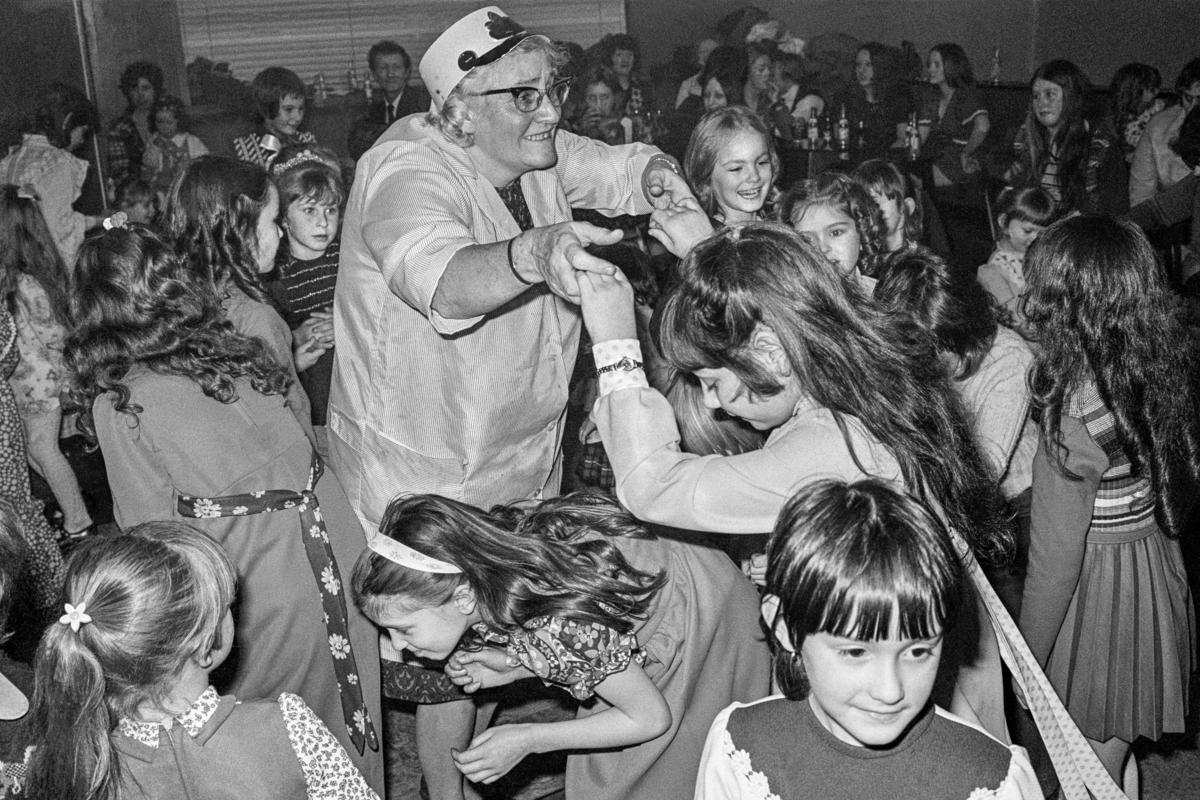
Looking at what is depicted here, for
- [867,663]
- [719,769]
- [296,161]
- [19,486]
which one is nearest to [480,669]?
[719,769]

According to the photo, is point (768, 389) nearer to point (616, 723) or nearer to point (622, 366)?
point (622, 366)

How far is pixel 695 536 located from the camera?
221 cm

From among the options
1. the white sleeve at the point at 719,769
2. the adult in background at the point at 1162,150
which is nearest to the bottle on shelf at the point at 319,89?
the adult in background at the point at 1162,150

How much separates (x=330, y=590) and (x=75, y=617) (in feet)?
2.66

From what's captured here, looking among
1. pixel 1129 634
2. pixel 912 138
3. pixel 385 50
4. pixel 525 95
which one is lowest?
pixel 1129 634

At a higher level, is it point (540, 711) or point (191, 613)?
point (191, 613)

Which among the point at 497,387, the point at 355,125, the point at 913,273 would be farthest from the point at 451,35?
the point at 355,125

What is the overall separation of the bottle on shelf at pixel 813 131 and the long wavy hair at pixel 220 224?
5.31 metres

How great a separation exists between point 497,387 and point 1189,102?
16.1ft

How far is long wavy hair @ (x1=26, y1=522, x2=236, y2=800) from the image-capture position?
5.37 ft

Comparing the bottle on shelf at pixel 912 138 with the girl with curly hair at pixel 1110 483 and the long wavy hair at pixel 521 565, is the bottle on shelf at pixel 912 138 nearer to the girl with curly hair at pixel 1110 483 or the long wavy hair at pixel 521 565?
the girl with curly hair at pixel 1110 483

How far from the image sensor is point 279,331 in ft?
9.16

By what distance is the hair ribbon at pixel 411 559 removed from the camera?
2027 mm

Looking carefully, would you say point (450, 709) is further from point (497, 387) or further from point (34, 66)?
point (34, 66)
